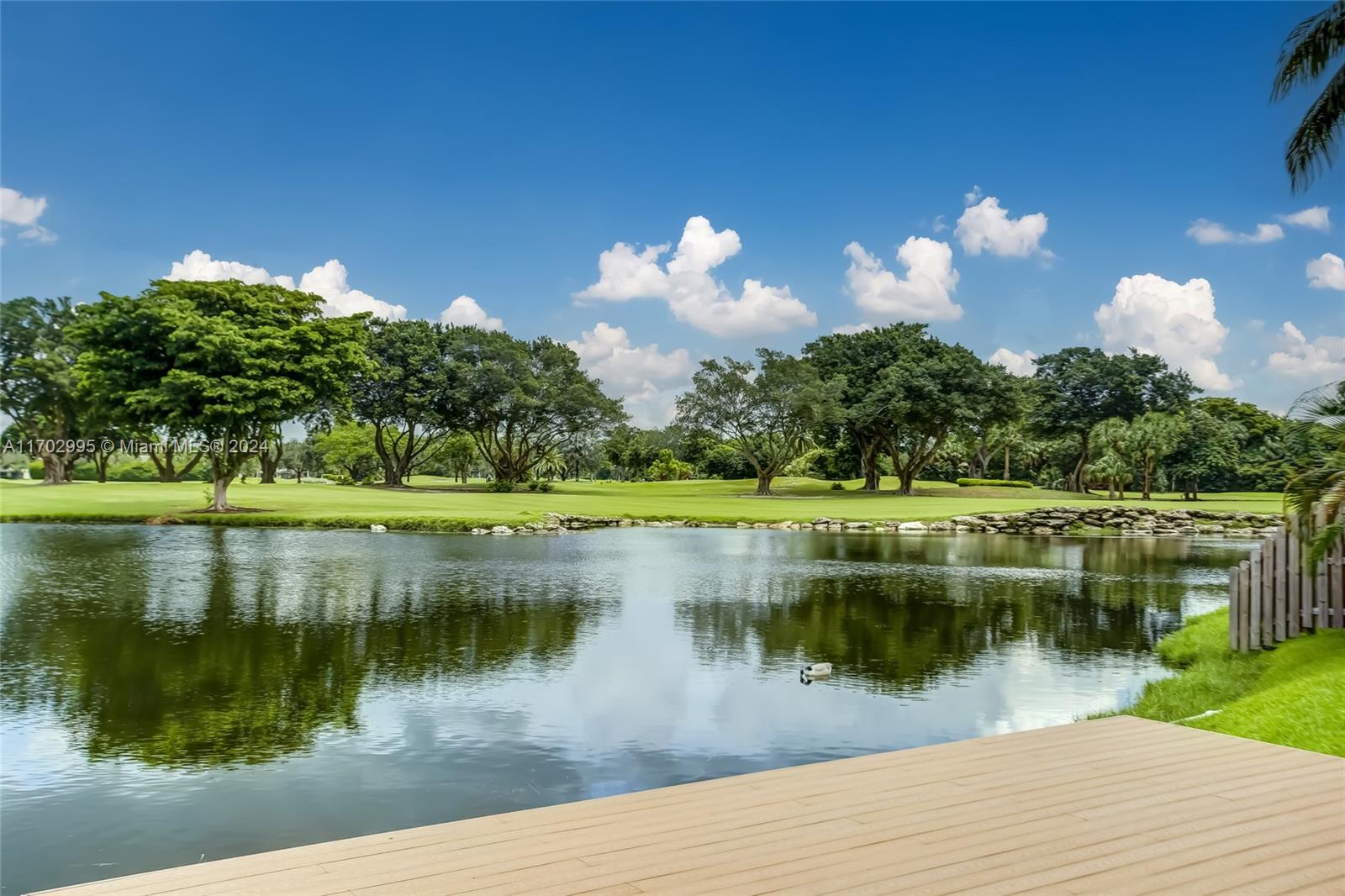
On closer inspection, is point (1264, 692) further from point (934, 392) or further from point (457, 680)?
point (934, 392)

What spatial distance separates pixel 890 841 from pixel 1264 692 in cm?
578

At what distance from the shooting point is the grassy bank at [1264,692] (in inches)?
265

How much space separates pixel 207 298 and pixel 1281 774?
42588 mm

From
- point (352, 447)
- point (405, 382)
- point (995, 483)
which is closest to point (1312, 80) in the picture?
point (405, 382)

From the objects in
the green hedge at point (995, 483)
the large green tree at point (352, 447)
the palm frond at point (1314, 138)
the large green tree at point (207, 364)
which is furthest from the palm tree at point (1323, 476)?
the large green tree at point (352, 447)

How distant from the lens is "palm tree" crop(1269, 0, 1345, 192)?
1341cm

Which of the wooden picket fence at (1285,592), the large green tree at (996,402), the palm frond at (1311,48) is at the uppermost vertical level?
the palm frond at (1311,48)

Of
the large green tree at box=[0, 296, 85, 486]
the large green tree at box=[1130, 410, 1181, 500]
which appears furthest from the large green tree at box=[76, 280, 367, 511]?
the large green tree at box=[1130, 410, 1181, 500]

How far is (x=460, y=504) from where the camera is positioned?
4284 cm

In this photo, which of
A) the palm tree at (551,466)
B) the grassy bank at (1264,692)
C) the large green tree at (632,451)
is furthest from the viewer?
the palm tree at (551,466)

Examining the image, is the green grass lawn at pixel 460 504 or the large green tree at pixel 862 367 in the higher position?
Result: the large green tree at pixel 862 367

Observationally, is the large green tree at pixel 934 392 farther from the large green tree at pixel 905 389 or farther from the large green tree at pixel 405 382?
the large green tree at pixel 405 382

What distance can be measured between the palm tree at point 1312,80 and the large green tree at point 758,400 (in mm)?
44686

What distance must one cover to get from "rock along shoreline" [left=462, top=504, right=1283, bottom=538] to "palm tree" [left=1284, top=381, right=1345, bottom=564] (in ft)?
92.7
